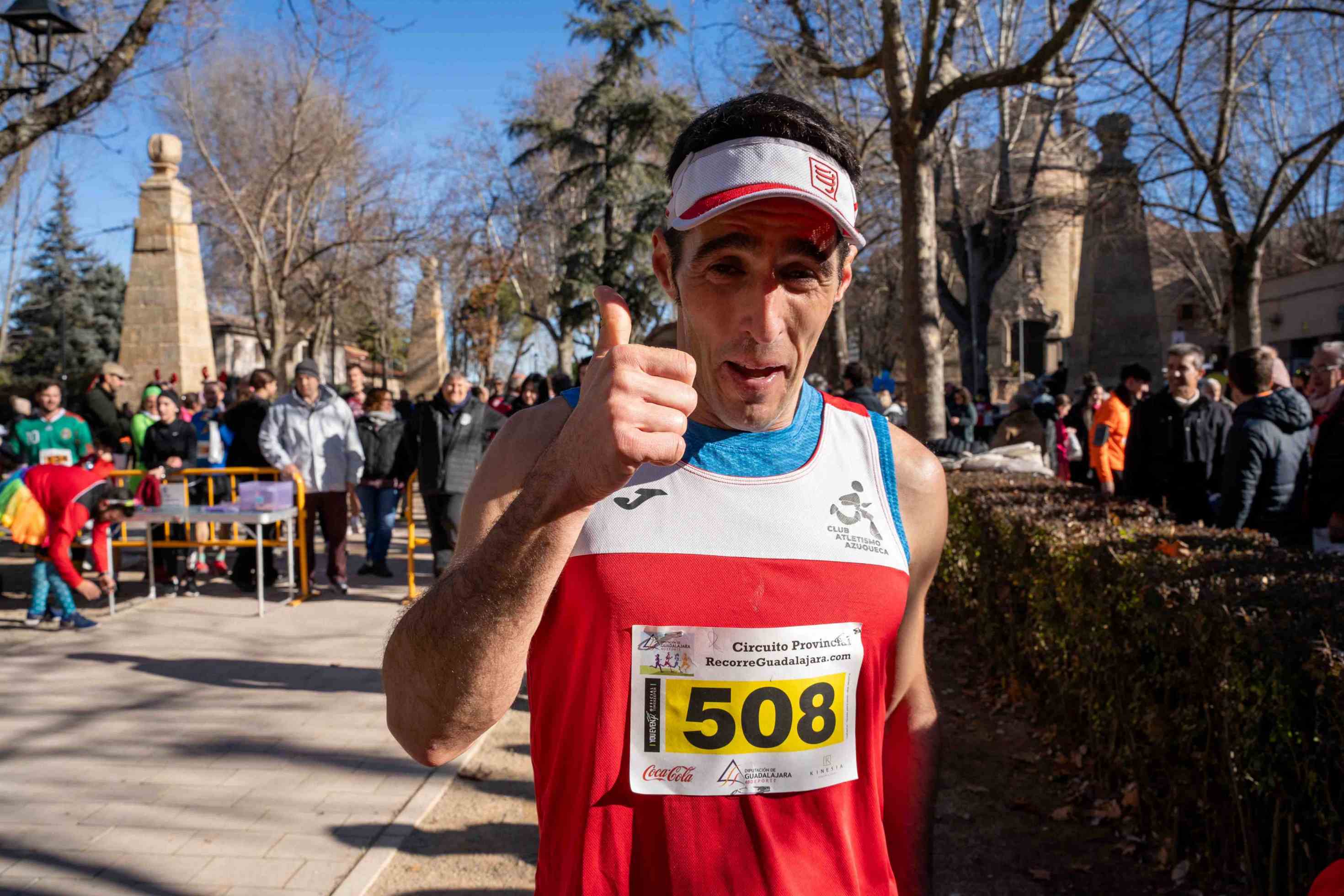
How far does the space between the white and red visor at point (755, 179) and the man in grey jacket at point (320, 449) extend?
9.02 metres

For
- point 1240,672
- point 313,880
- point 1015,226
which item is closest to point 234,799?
point 313,880

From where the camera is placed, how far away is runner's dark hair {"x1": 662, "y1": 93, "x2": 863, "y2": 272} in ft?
6.14

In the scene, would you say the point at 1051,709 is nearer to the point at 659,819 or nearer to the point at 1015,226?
the point at 659,819

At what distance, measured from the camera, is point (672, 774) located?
174 cm

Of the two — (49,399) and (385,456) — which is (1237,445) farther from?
(49,399)

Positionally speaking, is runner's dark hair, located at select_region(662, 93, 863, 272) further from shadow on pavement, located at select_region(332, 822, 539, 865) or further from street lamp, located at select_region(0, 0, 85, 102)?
street lamp, located at select_region(0, 0, 85, 102)

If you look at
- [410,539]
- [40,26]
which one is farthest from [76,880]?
[40,26]

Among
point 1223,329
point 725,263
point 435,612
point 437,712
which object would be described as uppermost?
point 1223,329

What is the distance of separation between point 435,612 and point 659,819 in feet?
1.77

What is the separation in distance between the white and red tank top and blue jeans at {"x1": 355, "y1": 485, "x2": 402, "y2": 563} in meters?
10.0

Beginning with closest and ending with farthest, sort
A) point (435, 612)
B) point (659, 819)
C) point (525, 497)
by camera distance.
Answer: point (525, 497) → point (435, 612) → point (659, 819)

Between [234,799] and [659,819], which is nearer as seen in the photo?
[659,819]

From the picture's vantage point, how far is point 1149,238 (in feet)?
113

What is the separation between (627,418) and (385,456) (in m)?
Result: 10.4
